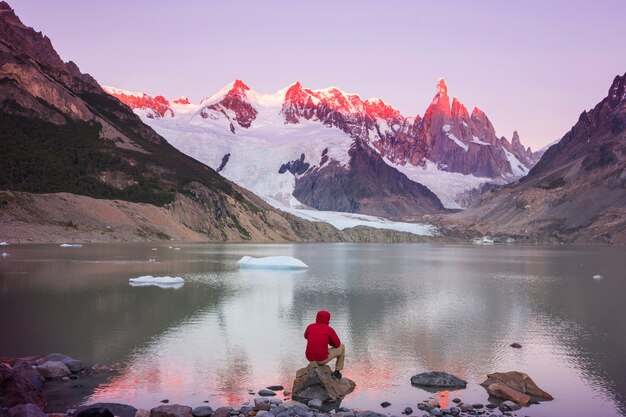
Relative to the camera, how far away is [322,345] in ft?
70.3

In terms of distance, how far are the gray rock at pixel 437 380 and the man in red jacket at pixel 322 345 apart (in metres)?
2.92

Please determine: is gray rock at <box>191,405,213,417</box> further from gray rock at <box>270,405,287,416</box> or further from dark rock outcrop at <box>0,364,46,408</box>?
dark rock outcrop at <box>0,364,46,408</box>

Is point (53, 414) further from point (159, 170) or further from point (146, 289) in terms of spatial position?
point (159, 170)

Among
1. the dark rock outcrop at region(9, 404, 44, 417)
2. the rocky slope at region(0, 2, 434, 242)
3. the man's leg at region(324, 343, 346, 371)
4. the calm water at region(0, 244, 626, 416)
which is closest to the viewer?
the dark rock outcrop at region(9, 404, 44, 417)

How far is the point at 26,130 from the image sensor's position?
586ft

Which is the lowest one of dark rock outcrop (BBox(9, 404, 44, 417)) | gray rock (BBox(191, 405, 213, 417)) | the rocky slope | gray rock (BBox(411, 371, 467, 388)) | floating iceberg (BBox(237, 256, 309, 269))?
gray rock (BBox(191, 405, 213, 417))

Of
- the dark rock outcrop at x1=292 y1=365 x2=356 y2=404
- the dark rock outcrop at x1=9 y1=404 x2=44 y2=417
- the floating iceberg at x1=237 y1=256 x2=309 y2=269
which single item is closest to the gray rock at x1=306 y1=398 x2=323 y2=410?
the dark rock outcrop at x1=292 y1=365 x2=356 y2=404

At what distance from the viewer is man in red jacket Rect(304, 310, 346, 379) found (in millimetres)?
21427

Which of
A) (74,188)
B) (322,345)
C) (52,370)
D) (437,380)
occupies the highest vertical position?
(74,188)

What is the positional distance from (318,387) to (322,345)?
1.38 metres

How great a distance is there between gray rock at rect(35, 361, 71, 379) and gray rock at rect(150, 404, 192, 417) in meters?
6.05

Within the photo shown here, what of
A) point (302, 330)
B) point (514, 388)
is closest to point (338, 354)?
point (514, 388)

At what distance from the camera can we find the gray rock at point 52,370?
22234 mm

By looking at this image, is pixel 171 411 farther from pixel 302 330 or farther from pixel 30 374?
pixel 302 330
